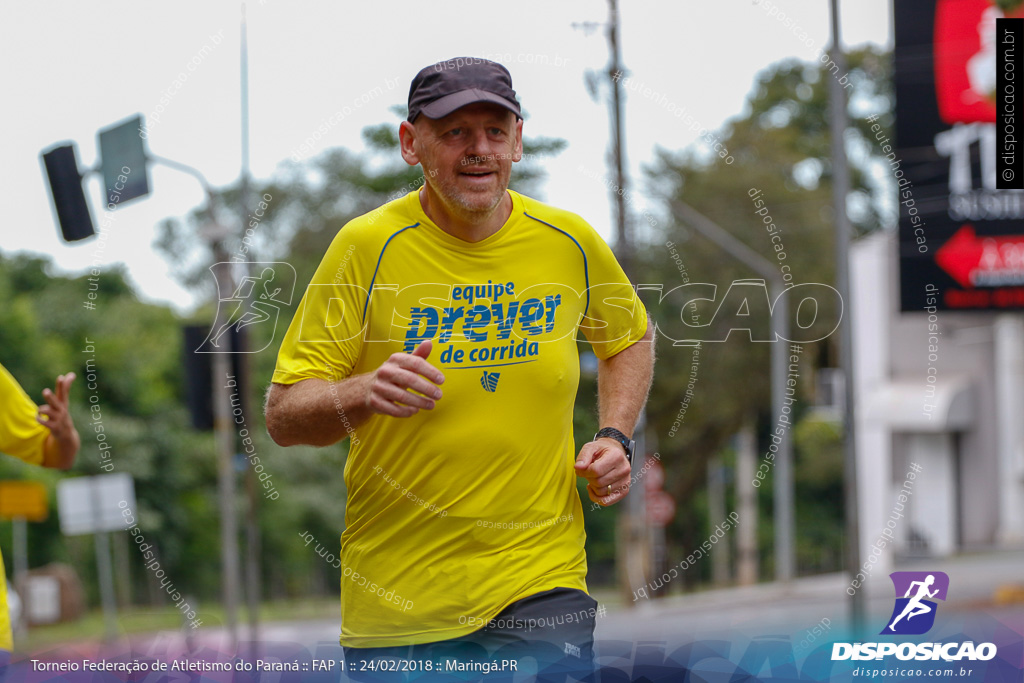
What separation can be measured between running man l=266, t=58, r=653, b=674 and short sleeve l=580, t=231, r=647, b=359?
159 millimetres

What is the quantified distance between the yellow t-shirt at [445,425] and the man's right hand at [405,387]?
0.28m

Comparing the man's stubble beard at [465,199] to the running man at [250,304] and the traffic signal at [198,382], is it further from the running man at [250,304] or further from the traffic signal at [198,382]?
the traffic signal at [198,382]

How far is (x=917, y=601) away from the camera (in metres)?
3.03

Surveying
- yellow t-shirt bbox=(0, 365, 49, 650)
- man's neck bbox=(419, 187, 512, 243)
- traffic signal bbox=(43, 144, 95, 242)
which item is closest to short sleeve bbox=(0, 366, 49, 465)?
yellow t-shirt bbox=(0, 365, 49, 650)

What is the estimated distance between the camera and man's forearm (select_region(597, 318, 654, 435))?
9.16 feet

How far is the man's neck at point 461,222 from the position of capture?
260cm

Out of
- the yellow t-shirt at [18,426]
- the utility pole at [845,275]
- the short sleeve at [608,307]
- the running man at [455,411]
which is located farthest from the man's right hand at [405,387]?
the utility pole at [845,275]

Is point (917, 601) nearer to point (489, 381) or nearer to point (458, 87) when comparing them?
point (489, 381)

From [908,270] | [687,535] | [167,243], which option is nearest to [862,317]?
[908,270]

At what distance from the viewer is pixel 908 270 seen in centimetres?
1831

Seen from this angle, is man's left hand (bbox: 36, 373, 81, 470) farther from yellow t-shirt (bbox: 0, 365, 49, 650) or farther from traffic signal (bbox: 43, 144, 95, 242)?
traffic signal (bbox: 43, 144, 95, 242)

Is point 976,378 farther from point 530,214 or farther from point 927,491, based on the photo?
point 530,214

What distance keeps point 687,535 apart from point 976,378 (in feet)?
35.3

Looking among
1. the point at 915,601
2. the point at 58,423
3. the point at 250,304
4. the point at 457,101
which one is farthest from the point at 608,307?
the point at 58,423
